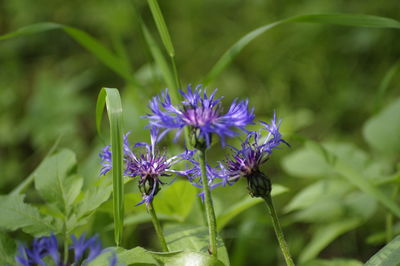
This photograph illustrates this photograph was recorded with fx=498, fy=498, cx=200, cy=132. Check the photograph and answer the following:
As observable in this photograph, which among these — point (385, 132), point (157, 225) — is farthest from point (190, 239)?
point (385, 132)

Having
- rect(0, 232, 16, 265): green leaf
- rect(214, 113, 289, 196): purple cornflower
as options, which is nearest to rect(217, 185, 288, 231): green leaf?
rect(214, 113, 289, 196): purple cornflower

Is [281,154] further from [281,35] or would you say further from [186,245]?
[186,245]

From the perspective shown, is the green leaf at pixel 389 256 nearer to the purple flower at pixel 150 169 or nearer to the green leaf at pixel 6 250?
the purple flower at pixel 150 169

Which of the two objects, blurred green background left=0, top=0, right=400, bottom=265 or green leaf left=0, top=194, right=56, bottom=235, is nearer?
green leaf left=0, top=194, right=56, bottom=235

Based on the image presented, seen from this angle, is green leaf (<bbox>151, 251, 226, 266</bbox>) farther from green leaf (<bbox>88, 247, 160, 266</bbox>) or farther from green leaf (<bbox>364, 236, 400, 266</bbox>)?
green leaf (<bbox>364, 236, 400, 266</bbox>)

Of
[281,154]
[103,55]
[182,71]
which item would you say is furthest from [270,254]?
Answer: [182,71]
